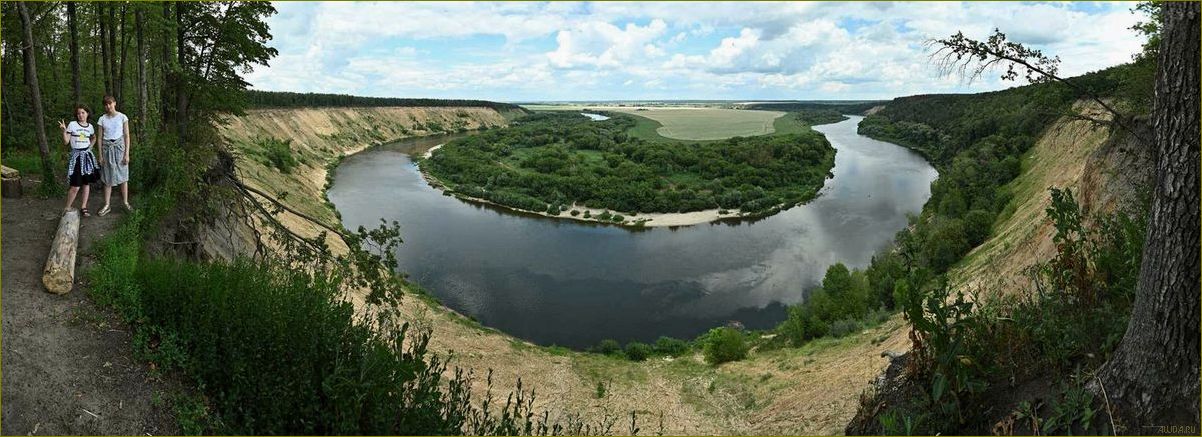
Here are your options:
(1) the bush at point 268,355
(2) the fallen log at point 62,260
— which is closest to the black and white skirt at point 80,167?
(2) the fallen log at point 62,260

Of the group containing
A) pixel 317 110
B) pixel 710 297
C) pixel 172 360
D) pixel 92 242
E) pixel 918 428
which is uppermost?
pixel 317 110

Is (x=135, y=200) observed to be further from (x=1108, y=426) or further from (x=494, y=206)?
(x=494, y=206)

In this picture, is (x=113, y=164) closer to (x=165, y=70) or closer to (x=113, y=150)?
(x=113, y=150)

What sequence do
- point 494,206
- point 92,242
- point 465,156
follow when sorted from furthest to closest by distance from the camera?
point 465,156 → point 494,206 → point 92,242

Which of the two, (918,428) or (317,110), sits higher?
(317,110)

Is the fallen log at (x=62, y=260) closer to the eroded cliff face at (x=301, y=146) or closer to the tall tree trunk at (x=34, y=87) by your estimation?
the eroded cliff face at (x=301, y=146)

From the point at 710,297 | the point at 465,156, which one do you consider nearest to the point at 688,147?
the point at 465,156
